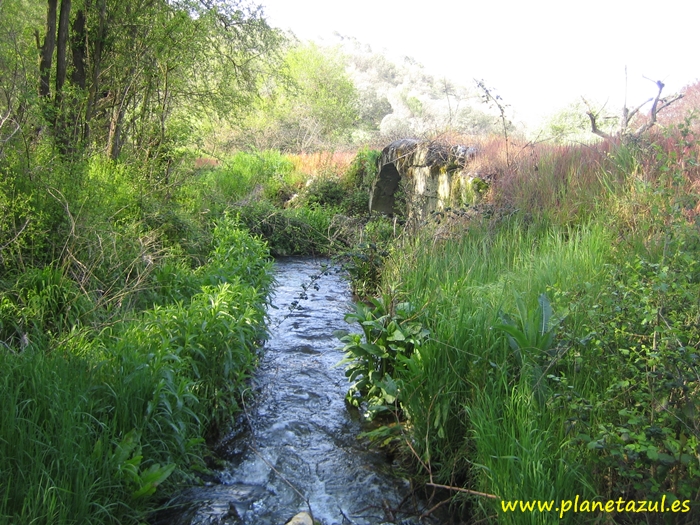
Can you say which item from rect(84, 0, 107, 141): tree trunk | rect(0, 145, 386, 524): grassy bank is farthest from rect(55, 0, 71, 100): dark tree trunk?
rect(0, 145, 386, 524): grassy bank

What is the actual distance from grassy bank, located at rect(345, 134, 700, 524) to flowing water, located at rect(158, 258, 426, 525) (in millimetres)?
296

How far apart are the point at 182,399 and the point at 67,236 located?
2573 millimetres

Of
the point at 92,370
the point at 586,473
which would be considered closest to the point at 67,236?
the point at 92,370

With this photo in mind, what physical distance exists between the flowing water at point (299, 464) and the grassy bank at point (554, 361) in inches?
11.7

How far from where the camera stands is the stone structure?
8086mm

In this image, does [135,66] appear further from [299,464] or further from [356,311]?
[299,464]

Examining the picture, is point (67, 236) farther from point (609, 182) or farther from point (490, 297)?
point (609, 182)

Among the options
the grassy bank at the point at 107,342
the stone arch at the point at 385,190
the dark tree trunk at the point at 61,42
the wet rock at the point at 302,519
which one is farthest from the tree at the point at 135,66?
the wet rock at the point at 302,519

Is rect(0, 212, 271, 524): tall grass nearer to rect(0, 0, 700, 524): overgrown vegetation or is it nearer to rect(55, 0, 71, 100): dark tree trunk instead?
rect(0, 0, 700, 524): overgrown vegetation

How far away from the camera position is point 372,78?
60562 mm

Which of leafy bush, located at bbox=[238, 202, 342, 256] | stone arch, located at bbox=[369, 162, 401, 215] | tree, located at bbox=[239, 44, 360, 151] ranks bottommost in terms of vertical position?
leafy bush, located at bbox=[238, 202, 342, 256]

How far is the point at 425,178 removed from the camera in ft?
32.8

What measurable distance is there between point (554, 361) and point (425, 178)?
727 cm

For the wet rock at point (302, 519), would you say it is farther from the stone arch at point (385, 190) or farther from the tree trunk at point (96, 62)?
the stone arch at point (385, 190)
